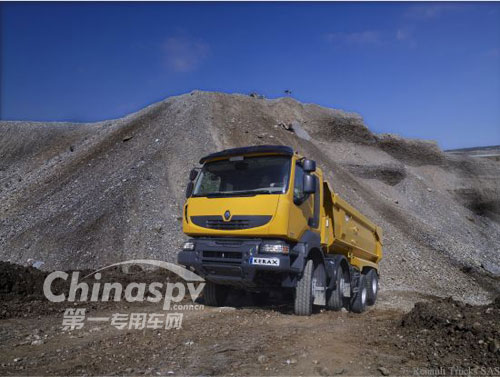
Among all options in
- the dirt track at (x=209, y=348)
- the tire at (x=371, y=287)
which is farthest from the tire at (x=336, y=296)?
the tire at (x=371, y=287)

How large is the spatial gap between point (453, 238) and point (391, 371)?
71.3ft

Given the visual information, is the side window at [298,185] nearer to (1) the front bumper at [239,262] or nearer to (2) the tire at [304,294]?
(1) the front bumper at [239,262]

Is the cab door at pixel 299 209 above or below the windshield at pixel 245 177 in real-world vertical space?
below

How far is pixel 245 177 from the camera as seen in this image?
27.2 ft

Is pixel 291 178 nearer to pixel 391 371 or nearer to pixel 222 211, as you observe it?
pixel 222 211

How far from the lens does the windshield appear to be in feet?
25.9

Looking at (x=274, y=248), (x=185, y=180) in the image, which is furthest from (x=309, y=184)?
(x=185, y=180)

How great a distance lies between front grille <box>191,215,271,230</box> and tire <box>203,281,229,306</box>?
5.87 feet

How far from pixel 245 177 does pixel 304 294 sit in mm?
2667

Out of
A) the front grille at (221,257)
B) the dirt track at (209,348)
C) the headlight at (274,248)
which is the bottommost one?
the dirt track at (209,348)

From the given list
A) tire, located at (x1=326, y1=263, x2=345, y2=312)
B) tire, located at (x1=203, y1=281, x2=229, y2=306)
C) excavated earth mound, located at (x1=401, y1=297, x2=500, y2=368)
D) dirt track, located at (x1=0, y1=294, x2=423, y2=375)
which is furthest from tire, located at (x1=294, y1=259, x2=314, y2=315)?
tire, located at (x1=203, y1=281, x2=229, y2=306)

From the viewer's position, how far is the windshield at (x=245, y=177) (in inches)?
311

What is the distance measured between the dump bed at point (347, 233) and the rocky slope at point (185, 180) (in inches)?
148

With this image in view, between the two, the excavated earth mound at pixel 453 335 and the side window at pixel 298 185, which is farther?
the side window at pixel 298 185
